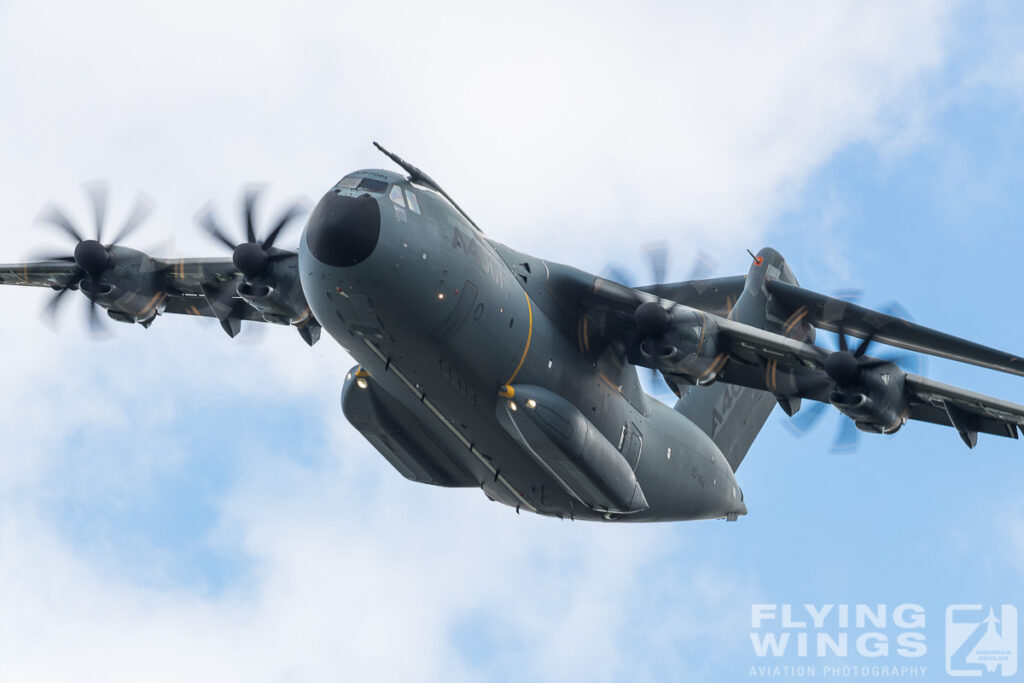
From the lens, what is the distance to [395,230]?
60.6 ft

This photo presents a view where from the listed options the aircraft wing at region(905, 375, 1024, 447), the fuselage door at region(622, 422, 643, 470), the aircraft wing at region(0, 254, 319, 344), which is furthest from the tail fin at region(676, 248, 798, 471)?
the aircraft wing at region(0, 254, 319, 344)

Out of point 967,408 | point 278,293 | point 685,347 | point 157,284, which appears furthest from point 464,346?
point 967,408

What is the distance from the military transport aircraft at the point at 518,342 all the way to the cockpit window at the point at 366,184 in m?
0.03

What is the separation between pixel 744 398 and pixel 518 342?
9.00 metres

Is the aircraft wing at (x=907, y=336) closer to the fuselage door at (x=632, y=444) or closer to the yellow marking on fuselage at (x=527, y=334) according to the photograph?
the fuselage door at (x=632, y=444)

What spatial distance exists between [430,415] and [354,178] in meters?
4.13

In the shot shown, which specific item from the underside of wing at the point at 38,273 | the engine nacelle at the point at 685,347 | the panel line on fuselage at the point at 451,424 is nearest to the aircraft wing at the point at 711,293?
the engine nacelle at the point at 685,347

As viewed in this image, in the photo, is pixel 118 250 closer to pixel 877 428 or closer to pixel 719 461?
pixel 719 461

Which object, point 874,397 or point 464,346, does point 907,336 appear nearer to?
point 874,397

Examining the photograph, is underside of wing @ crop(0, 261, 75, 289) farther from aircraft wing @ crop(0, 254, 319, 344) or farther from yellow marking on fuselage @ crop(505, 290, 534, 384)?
yellow marking on fuselage @ crop(505, 290, 534, 384)

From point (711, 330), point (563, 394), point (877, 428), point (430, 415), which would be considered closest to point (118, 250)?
point (430, 415)

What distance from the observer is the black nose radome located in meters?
18.1

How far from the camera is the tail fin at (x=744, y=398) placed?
25.1 metres

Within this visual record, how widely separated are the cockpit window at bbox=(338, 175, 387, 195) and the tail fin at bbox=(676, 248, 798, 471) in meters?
8.45
